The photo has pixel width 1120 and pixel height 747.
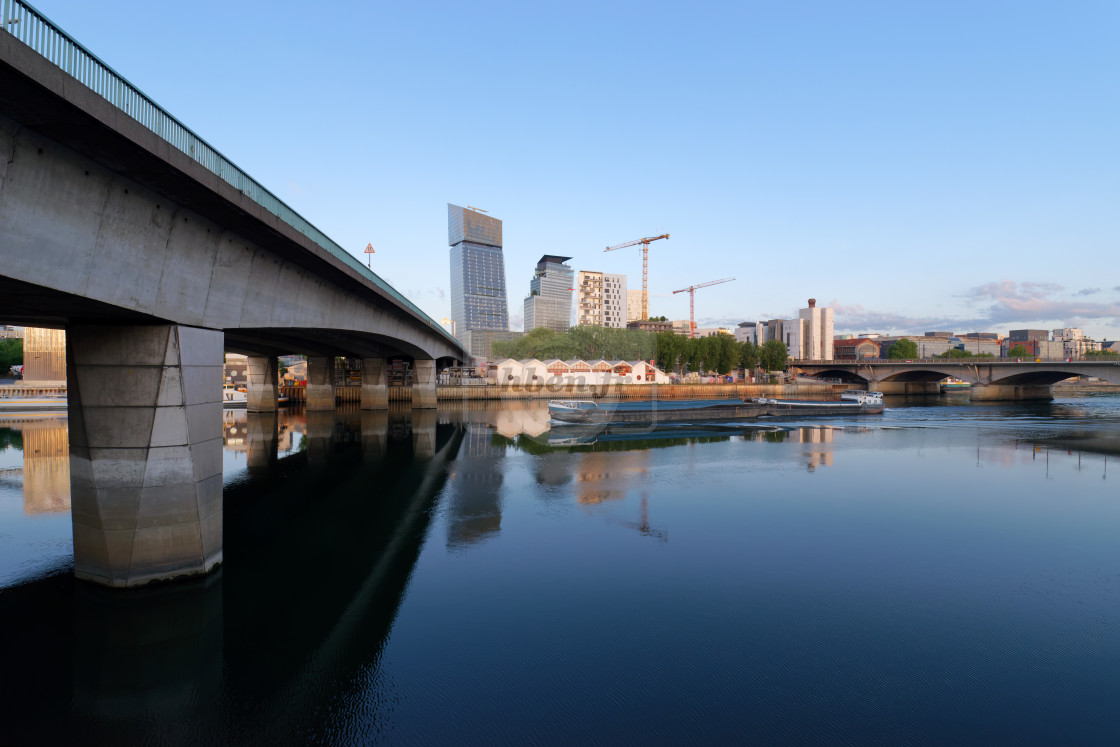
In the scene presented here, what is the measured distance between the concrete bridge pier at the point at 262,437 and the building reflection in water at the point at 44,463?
29.8 feet

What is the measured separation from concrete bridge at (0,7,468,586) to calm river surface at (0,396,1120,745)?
203 centimetres

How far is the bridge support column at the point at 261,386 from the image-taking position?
60.9 m

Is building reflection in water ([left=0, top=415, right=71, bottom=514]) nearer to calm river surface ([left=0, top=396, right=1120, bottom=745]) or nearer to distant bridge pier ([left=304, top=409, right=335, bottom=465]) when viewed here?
calm river surface ([left=0, top=396, right=1120, bottom=745])

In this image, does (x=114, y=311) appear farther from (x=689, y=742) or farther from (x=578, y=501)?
(x=578, y=501)

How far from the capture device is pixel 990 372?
316 feet

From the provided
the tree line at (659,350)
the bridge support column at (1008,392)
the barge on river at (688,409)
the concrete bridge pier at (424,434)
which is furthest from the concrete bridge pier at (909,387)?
the concrete bridge pier at (424,434)

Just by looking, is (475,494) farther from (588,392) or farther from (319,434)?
(588,392)

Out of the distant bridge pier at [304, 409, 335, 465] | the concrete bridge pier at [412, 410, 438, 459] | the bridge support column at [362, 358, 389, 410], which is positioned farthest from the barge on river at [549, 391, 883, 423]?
the distant bridge pier at [304, 409, 335, 465]

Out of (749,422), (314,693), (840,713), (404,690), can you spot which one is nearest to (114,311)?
(314,693)

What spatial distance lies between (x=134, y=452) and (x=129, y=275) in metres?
4.17

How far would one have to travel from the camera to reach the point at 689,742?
349 inches

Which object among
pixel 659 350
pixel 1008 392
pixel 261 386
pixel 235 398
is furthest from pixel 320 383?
pixel 1008 392

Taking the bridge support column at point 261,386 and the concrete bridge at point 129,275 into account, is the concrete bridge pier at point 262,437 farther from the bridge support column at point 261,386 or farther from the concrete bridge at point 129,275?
the concrete bridge at point 129,275

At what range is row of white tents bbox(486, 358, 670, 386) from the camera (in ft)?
305
